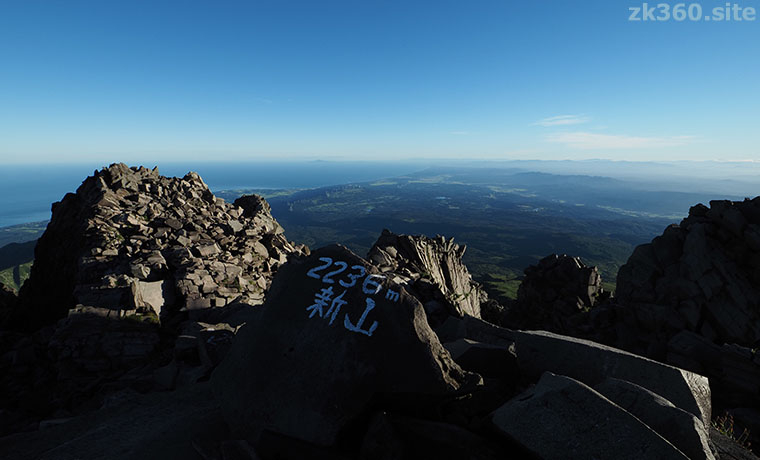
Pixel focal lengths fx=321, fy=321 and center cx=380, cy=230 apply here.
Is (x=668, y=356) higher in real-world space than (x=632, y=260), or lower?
lower

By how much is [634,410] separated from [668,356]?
21.6 metres

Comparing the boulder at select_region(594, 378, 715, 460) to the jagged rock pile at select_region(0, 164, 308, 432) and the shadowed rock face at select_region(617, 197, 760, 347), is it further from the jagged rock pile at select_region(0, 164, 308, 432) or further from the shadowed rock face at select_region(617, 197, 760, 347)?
the shadowed rock face at select_region(617, 197, 760, 347)

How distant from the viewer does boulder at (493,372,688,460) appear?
5.05 m

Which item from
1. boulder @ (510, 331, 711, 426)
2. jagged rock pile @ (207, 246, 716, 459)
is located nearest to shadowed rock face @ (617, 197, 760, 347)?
boulder @ (510, 331, 711, 426)

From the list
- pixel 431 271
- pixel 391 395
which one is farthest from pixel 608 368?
pixel 431 271

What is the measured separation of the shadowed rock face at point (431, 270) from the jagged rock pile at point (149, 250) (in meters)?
9.64

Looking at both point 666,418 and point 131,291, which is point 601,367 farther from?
point 131,291

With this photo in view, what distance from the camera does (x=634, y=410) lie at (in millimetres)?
6258

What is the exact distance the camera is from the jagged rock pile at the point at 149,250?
67.7ft

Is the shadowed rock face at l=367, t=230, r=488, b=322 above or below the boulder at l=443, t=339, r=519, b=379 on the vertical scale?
below

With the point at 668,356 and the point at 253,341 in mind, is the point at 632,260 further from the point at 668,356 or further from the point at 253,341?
the point at 253,341

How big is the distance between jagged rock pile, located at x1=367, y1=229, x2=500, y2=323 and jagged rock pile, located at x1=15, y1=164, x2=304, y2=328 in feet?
32.5

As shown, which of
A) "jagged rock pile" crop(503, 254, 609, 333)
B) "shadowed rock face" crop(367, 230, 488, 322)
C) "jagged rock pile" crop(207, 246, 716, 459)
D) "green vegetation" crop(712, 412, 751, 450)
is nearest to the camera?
"jagged rock pile" crop(207, 246, 716, 459)

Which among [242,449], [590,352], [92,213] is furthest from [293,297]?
[92,213]
